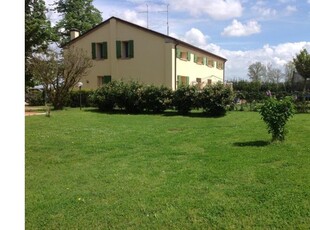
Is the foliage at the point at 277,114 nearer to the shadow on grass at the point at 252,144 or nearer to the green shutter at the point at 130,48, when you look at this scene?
the shadow on grass at the point at 252,144

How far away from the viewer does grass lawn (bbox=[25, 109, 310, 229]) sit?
161 inches

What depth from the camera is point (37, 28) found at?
2792 centimetres

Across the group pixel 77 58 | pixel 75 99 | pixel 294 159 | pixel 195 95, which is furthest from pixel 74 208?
pixel 75 99

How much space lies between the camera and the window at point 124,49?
27.2 meters

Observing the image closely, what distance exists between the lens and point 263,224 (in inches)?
154

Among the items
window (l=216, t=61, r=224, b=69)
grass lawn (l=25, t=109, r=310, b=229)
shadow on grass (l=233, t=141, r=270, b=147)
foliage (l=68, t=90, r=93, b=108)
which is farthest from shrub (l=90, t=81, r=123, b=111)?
window (l=216, t=61, r=224, b=69)

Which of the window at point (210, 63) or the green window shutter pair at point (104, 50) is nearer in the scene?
the green window shutter pair at point (104, 50)

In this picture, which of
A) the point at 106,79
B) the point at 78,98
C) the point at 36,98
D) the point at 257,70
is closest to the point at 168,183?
the point at 78,98

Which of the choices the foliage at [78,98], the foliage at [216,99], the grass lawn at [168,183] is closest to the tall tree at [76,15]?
the foliage at [78,98]

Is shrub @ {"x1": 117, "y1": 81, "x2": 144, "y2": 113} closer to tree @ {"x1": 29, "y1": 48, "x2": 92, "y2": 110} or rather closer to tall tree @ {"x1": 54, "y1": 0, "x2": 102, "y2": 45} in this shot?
tree @ {"x1": 29, "y1": 48, "x2": 92, "y2": 110}

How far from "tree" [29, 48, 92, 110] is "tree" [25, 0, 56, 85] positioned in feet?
12.4

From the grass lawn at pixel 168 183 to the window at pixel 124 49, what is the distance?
1785cm

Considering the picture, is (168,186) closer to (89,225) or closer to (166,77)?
(89,225)

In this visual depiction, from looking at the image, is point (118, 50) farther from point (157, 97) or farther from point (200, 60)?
point (157, 97)
